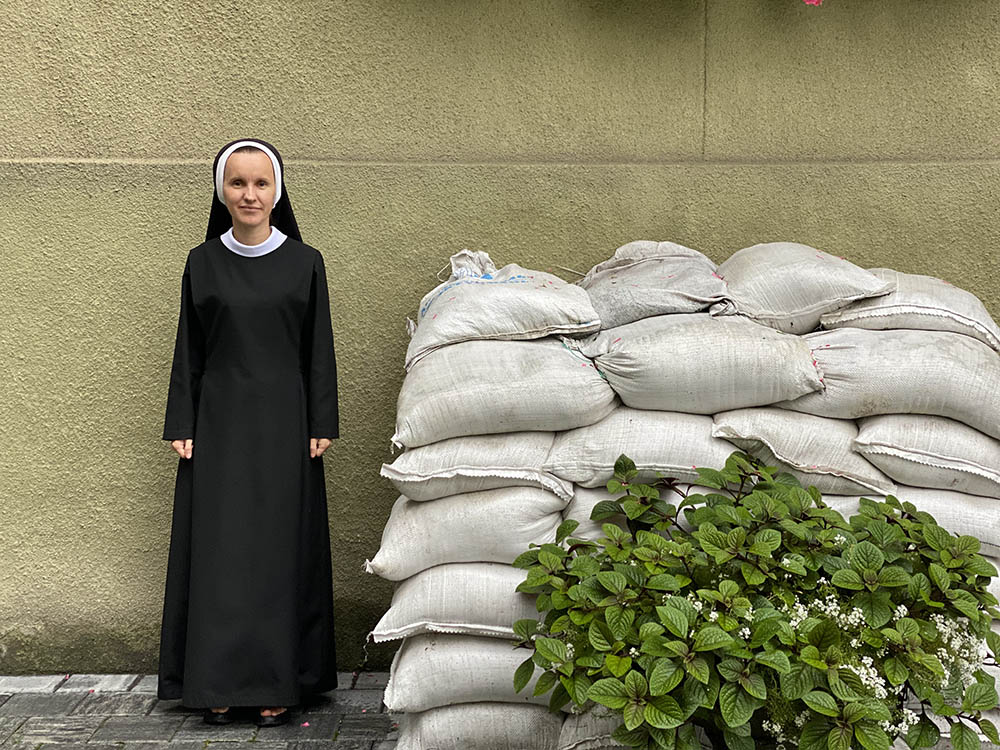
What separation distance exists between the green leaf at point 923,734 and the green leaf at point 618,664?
0.67 metres

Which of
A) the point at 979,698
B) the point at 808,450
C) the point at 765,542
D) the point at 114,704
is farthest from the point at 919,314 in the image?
the point at 114,704

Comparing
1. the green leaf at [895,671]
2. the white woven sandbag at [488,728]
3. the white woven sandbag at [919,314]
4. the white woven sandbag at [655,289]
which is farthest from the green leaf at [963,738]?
the white woven sandbag at [655,289]

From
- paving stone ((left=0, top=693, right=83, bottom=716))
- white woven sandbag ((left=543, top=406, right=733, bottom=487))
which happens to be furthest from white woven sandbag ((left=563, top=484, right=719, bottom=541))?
paving stone ((left=0, top=693, right=83, bottom=716))

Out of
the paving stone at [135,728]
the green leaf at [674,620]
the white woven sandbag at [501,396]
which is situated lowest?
the paving stone at [135,728]

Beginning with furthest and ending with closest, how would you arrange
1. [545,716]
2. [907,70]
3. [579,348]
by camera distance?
[907,70] < [579,348] < [545,716]

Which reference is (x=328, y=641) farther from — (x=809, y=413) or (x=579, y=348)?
(x=809, y=413)

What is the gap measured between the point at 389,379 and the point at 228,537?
2.97 ft

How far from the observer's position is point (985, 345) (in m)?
3.05

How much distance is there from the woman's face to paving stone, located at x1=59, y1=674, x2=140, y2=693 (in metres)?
1.84

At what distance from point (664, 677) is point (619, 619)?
185 millimetres

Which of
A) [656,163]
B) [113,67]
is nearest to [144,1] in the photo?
[113,67]

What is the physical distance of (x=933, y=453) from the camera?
290 centimetres

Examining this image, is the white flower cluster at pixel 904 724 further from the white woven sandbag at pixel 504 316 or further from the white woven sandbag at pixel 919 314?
the white woven sandbag at pixel 504 316

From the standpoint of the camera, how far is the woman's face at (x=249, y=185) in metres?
3.30
